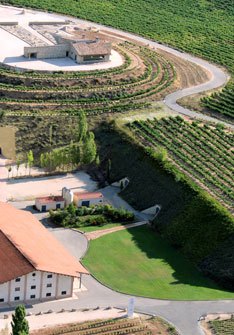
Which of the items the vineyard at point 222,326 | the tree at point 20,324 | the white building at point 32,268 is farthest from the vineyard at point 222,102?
the tree at point 20,324

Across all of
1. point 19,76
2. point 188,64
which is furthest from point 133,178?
point 188,64

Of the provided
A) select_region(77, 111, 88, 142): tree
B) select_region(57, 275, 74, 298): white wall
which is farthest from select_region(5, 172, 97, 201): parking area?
select_region(57, 275, 74, 298): white wall

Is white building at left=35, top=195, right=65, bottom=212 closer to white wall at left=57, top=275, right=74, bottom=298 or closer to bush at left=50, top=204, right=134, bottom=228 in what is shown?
bush at left=50, top=204, right=134, bottom=228

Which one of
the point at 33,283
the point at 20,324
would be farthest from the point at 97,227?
the point at 20,324

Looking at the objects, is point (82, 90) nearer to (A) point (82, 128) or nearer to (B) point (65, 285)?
(A) point (82, 128)

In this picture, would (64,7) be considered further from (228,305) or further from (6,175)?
(228,305)
